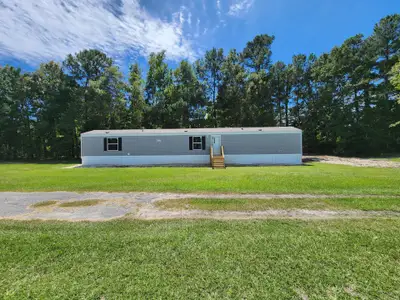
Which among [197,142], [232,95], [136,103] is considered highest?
[232,95]

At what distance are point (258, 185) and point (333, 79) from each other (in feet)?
74.2

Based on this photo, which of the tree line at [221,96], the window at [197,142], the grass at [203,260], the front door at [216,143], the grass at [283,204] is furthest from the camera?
the tree line at [221,96]

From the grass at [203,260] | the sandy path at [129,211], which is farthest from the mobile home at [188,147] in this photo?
the grass at [203,260]

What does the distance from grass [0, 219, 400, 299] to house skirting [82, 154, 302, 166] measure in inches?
466

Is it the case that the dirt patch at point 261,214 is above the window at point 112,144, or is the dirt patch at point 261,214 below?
below

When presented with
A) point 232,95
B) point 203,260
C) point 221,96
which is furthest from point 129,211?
point 221,96

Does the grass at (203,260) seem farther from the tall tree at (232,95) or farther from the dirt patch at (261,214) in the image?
the tall tree at (232,95)

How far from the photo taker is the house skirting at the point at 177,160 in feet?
50.9

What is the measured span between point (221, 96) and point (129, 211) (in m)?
23.2

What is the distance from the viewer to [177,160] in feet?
51.4

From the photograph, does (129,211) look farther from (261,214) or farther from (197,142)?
(197,142)

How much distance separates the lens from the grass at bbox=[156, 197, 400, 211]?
181 inches

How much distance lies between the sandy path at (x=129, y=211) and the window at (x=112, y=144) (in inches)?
399

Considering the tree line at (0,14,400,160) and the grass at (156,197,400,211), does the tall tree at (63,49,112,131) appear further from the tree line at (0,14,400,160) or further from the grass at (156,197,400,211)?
the grass at (156,197,400,211)
